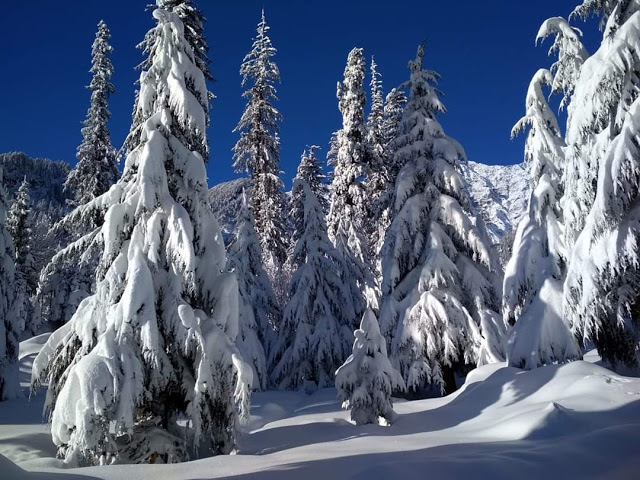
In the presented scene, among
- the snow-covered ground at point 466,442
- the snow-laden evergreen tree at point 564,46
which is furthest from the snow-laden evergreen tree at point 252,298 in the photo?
the snow-laden evergreen tree at point 564,46

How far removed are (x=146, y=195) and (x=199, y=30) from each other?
20.2 feet

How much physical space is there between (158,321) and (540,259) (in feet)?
35.3

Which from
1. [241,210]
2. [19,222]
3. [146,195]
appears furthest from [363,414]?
[19,222]

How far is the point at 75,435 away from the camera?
7117 millimetres

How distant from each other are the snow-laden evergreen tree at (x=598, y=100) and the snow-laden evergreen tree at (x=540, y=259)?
3927 millimetres

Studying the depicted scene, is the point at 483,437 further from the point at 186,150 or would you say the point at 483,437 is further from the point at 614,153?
the point at 186,150

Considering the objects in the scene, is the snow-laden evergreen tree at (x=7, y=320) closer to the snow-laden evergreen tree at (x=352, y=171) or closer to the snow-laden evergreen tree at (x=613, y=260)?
the snow-laden evergreen tree at (x=352, y=171)

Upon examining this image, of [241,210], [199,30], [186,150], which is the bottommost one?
[186,150]

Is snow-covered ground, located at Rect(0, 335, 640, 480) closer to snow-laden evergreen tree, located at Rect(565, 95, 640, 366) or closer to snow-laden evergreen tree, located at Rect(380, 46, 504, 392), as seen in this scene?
snow-laden evergreen tree, located at Rect(565, 95, 640, 366)

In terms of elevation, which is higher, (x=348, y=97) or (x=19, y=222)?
(x=348, y=97)

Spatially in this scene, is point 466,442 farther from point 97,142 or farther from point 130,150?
point 97,142

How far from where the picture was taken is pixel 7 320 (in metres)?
16.2

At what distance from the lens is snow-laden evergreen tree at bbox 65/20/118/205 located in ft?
85.1

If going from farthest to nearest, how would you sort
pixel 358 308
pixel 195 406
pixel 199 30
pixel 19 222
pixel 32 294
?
1. pixel 32 294
2. pixel 19 222
3. pixel 358 308
4. pixel 199 30
5. pixel 195 406
